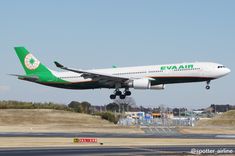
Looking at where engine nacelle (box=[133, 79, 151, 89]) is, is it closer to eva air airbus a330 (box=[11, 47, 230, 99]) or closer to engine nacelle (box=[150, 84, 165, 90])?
eva air airbus a330 (box=[11, 47, 230, 99])

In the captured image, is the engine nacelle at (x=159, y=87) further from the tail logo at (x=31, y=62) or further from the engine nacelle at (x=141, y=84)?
the tail logo at (x=31, y=62)

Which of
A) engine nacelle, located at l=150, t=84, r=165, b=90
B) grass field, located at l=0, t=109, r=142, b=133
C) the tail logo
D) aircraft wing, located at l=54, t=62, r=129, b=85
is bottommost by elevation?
grass field, located at l=0, t=109, r=142, b=133

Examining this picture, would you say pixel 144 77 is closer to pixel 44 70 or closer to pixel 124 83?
pixel 124 83

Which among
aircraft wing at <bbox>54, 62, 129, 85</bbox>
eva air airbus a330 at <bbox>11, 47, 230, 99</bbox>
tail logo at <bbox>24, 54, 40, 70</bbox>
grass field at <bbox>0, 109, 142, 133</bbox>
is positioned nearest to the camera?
eva air airbus a330 at <bbox>11, 47, 230, 99</bbox>

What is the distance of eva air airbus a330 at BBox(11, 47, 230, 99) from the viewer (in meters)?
68.6

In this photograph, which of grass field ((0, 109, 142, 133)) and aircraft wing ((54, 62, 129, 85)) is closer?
aircraft wing ((54, 62, 129, 85))

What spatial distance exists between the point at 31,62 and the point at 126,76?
1838cm

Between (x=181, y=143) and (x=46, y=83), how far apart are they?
29589mm

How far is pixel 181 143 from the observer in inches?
2180

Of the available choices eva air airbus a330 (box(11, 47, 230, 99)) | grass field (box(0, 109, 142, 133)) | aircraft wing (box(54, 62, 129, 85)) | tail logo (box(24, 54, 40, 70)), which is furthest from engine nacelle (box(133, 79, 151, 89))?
grass field (box(0, 109, 142, 133))

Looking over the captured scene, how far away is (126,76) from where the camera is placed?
73.3m

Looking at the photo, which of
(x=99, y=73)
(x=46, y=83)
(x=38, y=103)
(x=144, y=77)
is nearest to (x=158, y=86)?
(x=144, y=77)

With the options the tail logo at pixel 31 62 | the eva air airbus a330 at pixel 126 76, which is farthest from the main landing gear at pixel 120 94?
the tail logo at pixel 31 62

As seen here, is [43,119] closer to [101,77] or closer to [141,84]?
[101,77]
